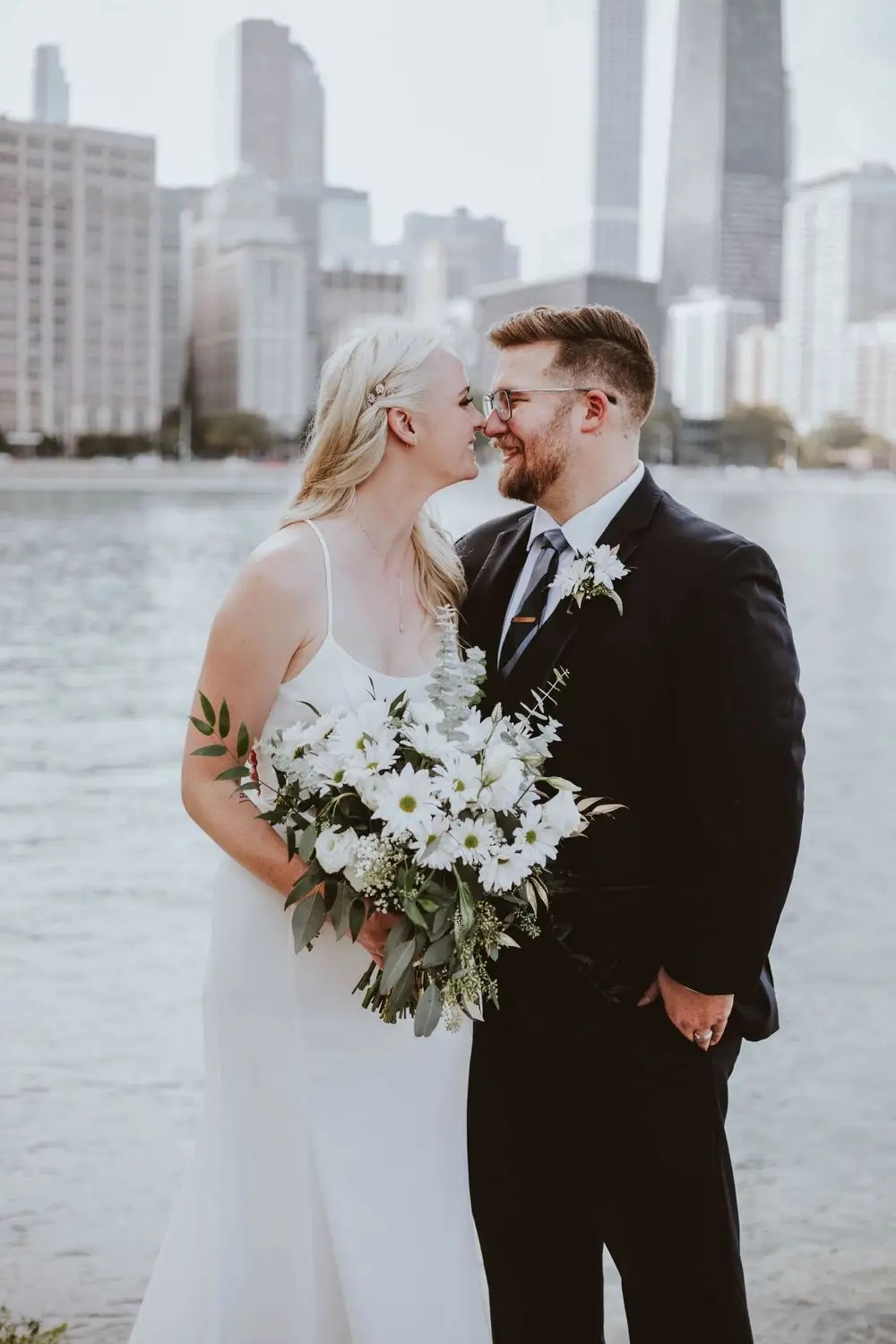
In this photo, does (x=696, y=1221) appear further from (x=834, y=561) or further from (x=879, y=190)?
(x=879, y=190)

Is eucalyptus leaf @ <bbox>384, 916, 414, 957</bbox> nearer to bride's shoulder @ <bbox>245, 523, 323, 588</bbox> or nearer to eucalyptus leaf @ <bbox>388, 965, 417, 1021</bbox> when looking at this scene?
eucalyptus leaf @ <bbox>388, 965, 417, 1021</bbox>

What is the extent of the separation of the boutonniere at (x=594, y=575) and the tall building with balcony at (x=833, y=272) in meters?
126

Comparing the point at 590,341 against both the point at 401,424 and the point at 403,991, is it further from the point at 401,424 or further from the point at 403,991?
the point at 403,991

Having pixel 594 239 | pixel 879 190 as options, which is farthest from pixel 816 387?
pixel 594 239

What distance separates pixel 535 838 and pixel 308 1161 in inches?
32.1

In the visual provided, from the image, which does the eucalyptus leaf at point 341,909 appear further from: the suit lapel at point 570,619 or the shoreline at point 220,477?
the shoreline at point 220,477

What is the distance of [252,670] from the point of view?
2.44m

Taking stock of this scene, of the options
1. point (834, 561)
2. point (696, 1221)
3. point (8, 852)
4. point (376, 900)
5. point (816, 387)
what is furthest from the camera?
point (816, 387)

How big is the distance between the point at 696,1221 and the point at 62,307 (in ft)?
400

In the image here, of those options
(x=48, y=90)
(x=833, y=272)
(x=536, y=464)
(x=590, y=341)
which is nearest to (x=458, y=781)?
(x=536, y=464)

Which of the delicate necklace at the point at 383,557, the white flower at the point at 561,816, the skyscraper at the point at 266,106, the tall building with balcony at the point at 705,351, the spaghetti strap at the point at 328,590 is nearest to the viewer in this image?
the white flower at the point at 561,816

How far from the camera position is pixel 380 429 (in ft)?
8.52

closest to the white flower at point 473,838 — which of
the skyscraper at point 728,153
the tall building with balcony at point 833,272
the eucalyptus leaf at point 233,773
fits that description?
the eucalyptus leaf at point 233,773

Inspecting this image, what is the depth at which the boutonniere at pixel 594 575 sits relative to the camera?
7.93 feet
